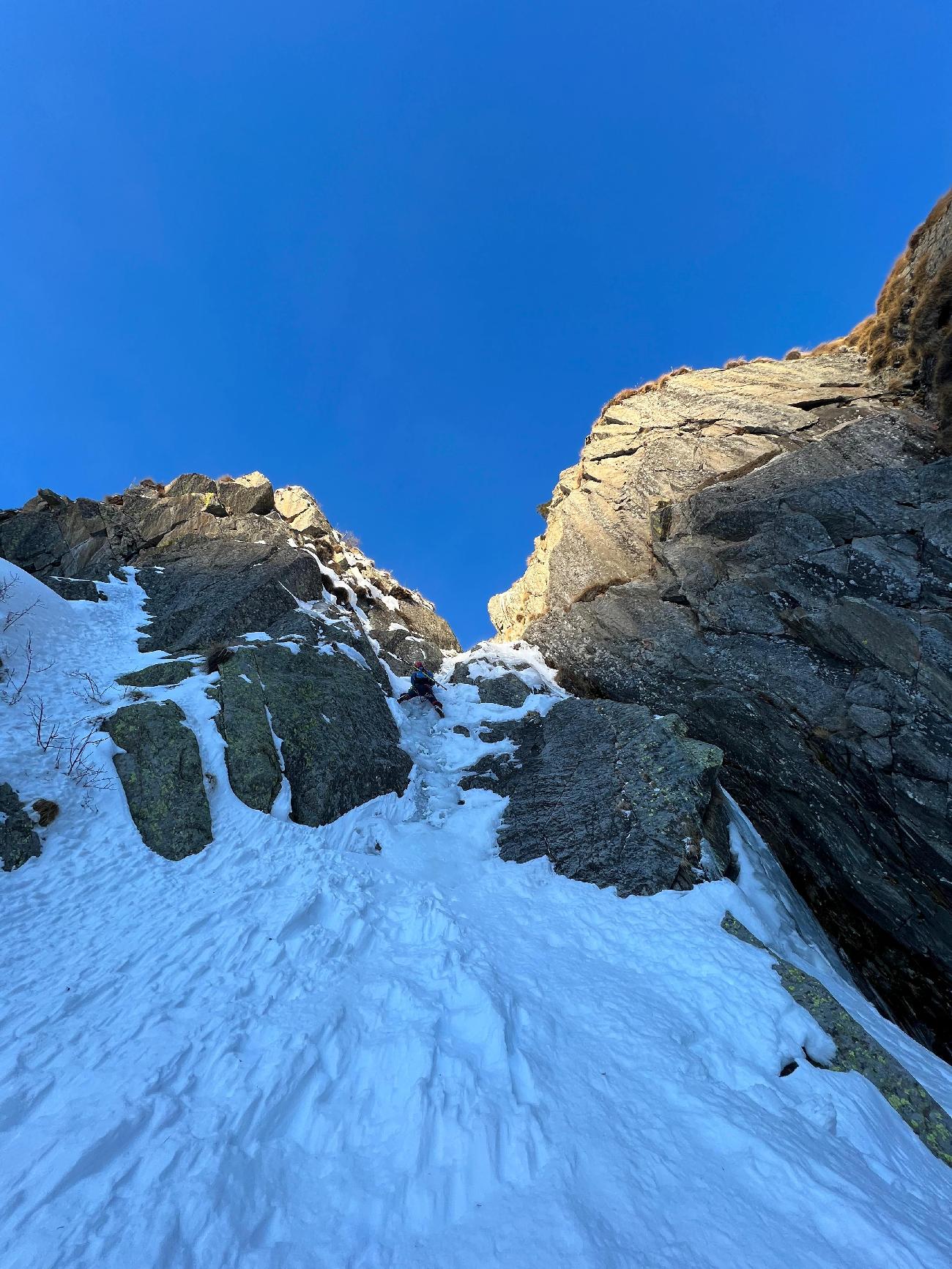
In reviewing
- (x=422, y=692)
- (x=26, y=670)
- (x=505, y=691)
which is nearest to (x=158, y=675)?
(x=26, y=670)

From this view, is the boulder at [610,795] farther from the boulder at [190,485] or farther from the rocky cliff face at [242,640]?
the boulder at [190,485]

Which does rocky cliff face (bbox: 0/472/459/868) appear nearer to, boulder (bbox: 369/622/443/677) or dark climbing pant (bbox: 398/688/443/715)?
boulder (bbox: 369/622/443/677)

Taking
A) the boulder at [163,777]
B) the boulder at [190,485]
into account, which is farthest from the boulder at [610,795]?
the boulder at [190,485]

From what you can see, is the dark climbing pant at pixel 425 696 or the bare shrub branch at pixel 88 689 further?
the dark climbing pant at pixel 425 696

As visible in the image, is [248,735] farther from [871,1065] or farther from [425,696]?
[871,1065]

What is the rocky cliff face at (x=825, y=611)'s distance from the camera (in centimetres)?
1242

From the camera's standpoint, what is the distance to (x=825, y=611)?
14.7 m

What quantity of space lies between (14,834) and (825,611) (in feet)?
64.0

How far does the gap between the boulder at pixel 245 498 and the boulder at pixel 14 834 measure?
68.9ft

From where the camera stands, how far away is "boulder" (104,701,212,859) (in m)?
8.94

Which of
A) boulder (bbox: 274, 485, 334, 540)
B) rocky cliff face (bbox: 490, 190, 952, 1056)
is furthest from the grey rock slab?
boulder (bbox: 274, 485, 334, 540)

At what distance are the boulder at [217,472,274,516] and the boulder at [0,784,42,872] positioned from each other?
2100 centimetres

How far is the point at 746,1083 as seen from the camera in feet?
18.7

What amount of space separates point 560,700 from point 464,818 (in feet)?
21.2
